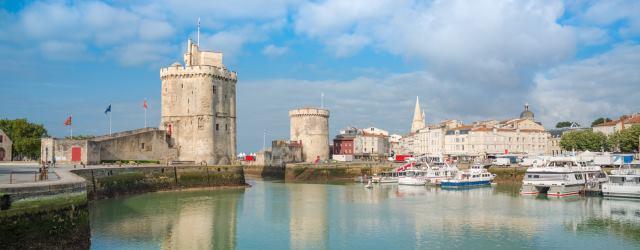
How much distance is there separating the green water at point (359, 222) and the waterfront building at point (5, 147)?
23.1 m

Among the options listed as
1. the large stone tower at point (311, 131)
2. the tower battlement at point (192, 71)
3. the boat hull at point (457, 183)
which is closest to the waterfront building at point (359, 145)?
the large stone tower at point (311, 131)

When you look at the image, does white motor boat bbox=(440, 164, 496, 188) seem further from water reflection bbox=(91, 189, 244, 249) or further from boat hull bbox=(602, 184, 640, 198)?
water reflection bbox=(91, 189, 244, 249)

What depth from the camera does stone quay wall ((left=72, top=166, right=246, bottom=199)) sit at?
117 feet

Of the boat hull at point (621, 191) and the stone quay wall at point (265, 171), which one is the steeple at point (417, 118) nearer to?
the stone quay wall at point (265, 171)

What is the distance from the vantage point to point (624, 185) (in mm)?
40281

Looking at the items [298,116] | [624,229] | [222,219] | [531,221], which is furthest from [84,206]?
[298,116]

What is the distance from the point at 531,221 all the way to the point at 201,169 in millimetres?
27887

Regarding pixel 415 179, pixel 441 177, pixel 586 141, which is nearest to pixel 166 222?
pixel 415 179

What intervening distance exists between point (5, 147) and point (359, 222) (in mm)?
42531

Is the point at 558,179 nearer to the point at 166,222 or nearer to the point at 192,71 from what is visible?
the point at 166,222

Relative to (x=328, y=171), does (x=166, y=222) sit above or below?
below

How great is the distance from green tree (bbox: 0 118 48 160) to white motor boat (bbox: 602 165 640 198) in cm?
5563

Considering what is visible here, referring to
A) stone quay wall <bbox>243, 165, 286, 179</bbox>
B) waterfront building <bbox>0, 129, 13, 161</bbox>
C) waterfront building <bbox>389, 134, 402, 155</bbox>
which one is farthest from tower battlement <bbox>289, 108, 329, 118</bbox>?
waterfront building <bbox>389, 134, 402, 155</bbox>

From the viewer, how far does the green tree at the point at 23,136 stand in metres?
60.9
